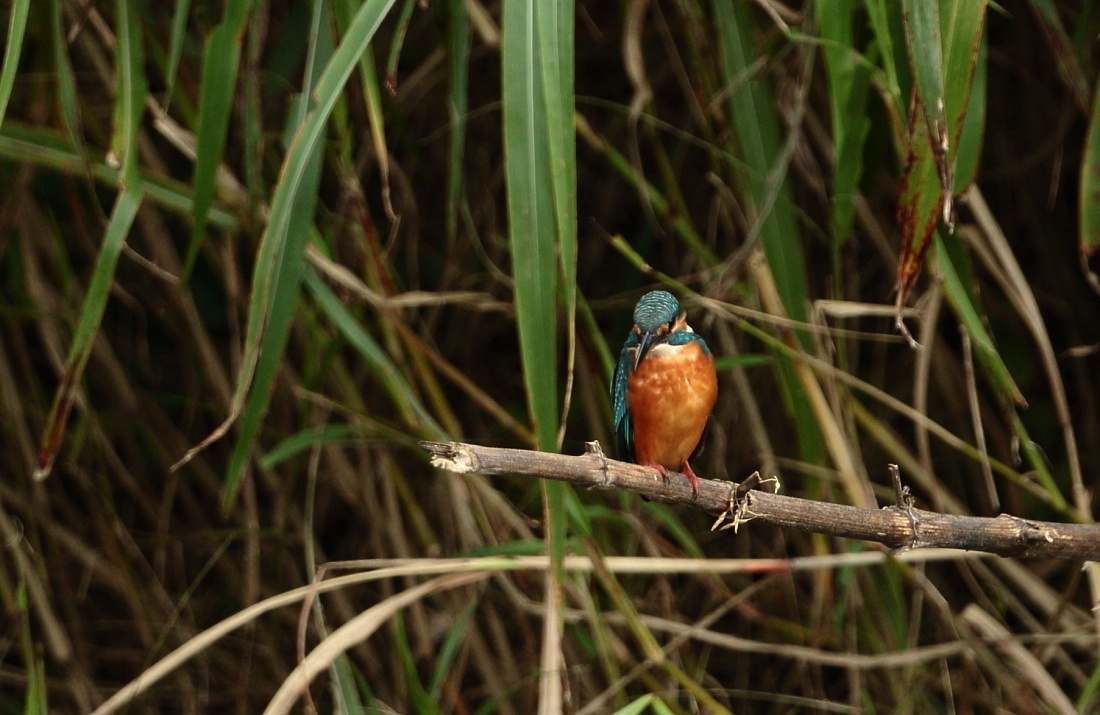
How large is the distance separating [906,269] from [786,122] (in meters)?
0.98

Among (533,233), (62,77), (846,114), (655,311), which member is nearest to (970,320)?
(846,114)

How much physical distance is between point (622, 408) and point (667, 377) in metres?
0.19

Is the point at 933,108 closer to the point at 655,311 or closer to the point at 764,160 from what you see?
the point at 764,160

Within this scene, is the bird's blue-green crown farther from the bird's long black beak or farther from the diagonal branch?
the diagonal branch

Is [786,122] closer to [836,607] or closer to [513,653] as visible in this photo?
[836,607]

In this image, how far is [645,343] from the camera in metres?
2.13

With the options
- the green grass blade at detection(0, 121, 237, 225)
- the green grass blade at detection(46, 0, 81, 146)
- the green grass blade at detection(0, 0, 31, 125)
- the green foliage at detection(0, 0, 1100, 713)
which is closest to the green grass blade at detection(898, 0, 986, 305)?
the green foliage at detection(0, 0, 1100, 713)

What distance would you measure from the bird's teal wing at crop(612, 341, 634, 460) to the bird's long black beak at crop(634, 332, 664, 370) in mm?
66

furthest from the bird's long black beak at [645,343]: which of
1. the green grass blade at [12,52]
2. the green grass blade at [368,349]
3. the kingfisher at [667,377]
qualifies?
the green grass blade at [12,52]

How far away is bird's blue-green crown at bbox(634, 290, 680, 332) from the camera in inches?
82.1

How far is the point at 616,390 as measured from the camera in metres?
2.34

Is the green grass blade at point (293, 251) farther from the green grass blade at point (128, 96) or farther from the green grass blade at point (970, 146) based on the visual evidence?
the green grass blade at point (970, 146)

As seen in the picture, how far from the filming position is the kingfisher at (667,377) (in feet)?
6.91

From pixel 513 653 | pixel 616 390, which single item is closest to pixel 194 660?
pixel 513 653
